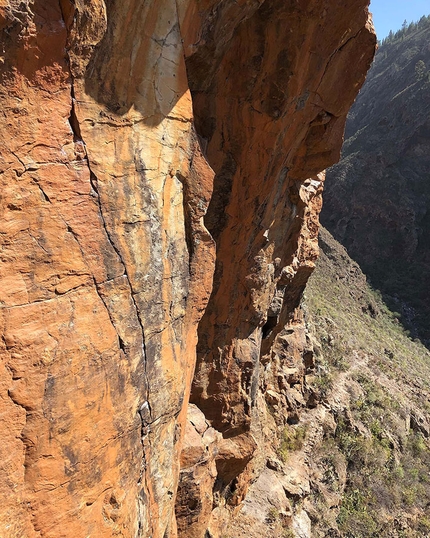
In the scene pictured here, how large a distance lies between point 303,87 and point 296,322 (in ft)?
30.5

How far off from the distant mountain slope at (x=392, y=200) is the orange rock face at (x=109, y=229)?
126 ft

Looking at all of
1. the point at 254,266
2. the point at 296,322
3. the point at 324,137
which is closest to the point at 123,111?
the point at 254,266

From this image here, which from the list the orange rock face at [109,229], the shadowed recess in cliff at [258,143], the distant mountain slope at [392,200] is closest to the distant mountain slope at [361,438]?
the shadowed recess in cliff at [258,143]

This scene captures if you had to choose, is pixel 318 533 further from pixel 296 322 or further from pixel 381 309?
pixel 381 309

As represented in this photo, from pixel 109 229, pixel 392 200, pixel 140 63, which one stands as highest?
pixel 392 200

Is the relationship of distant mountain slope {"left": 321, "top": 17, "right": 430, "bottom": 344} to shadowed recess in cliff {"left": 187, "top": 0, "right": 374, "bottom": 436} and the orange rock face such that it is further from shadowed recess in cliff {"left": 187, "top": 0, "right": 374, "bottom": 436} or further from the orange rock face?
the orange rock face

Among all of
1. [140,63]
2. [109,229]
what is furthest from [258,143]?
[109,229]

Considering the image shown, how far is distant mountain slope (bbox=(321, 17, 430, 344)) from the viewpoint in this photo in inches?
1764

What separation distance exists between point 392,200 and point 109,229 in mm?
50566

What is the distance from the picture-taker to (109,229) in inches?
152

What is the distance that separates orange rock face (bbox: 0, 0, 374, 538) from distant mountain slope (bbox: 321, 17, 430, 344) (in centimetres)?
3826

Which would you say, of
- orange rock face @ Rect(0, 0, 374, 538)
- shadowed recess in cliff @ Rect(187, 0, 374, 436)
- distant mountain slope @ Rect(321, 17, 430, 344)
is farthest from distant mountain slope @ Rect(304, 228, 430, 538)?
distant mountain slope @ Rect(321, 17, 430, 344)

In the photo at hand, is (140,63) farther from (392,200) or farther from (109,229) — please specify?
(392,200)

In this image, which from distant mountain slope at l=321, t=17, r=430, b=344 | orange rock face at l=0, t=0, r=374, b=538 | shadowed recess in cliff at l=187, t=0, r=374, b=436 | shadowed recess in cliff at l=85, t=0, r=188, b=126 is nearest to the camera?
orange rock face at l=0, t=0, r=374, b=538
